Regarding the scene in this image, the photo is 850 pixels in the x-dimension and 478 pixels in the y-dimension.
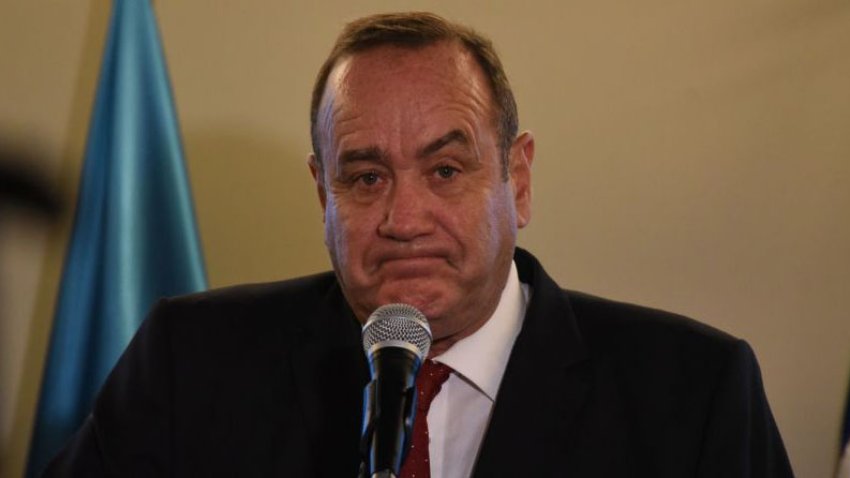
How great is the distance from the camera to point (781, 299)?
11.0 feet

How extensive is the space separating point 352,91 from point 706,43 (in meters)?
1.55

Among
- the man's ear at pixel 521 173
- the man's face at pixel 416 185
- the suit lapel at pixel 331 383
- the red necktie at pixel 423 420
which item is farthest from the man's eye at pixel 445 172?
the suit lapel at pixel 331 383

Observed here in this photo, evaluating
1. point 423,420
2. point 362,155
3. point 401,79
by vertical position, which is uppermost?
point 401,79

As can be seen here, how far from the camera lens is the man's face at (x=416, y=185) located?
2.01 meters

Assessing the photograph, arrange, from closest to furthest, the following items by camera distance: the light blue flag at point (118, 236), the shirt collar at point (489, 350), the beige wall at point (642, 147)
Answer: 1. the shirt collar at point (489, 350)
2. the light blue flag at point (118, 236)
3. the beige wall at point (642, 147)

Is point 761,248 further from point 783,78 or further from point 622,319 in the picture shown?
point 622,319

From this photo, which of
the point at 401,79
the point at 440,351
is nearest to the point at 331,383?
the point at 440,351

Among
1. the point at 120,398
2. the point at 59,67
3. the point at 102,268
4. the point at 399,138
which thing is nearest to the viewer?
the point at 399,138

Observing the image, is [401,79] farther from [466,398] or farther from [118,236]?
[118,236]

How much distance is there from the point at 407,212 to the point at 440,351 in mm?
349

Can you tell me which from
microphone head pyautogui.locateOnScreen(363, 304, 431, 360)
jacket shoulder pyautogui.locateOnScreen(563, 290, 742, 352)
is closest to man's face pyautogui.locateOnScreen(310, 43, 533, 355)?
jacket shoulder pyautogui.locateOnScreen(563, 290, 742, 352)

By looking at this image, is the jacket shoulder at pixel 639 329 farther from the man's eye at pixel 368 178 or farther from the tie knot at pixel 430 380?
the man's eye at pixel 368 178

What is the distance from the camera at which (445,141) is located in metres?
2.05

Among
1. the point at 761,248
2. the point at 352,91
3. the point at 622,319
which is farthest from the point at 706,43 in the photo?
the point at 352,91
